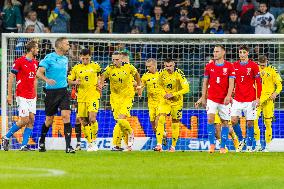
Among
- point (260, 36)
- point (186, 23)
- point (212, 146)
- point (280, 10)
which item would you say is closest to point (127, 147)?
point (212, 146)

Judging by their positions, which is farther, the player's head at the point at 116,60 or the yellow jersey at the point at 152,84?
the yellow jersey at the point at 152,84

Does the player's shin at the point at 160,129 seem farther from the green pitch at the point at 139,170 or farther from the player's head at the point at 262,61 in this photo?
the player's head at the point at 262,61

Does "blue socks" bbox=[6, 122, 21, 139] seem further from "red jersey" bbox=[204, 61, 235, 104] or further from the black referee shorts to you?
"red jersey" bbox=[204, 61, 235, 104]

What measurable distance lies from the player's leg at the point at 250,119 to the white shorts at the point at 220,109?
111 centimetres

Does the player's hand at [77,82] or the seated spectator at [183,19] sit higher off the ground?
the seated spectator at [183,19]

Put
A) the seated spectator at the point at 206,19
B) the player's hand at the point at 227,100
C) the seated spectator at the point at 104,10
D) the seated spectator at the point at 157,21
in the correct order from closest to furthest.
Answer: the player's hand at the point at 227,100 → the seated spectator at the point at 157,21 → the seated spectator at the point at 206,19 → the seated spectator at the point at 104,10

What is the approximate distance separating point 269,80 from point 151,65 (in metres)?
2.75

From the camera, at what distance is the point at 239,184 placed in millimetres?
13805

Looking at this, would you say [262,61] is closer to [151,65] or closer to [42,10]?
[151,65]

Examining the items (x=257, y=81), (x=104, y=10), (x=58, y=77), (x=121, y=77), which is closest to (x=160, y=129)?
(x=121, y=77)

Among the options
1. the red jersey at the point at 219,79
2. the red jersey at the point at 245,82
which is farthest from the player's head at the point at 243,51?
the red jersey at the point at 219,79

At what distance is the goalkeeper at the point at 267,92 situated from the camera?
2317 centimetres

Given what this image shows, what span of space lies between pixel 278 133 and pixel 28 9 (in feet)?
30.2

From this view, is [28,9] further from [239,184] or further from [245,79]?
[239,184]
